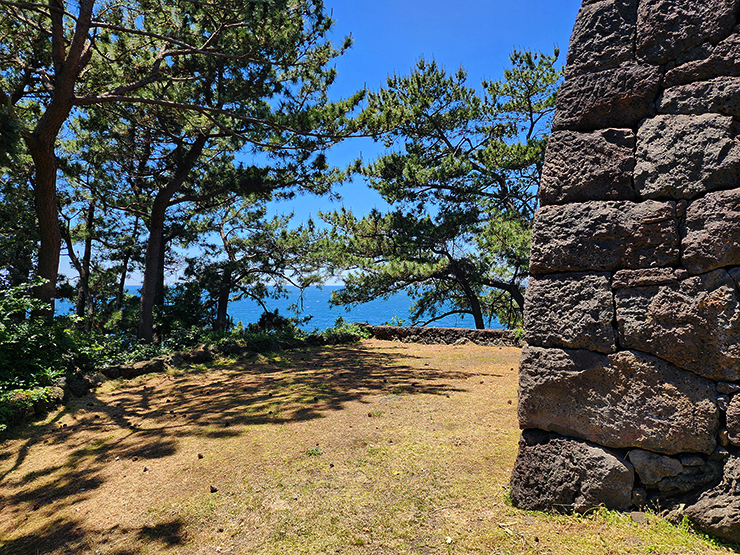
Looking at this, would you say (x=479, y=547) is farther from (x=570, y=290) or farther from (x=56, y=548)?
(x=56, y=548)

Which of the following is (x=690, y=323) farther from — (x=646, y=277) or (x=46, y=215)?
(x=46, y=215)

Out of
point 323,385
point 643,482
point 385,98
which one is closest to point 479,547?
point 643,482

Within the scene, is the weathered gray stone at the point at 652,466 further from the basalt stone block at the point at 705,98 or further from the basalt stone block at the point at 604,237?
the basalt stone block at the point at 705,98

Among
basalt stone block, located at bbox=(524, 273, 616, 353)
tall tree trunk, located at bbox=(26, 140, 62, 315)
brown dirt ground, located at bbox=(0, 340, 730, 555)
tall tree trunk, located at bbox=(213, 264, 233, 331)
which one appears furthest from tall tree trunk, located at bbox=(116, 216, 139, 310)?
basalt stone block, located at bbox=(524, 273, 616, 353)

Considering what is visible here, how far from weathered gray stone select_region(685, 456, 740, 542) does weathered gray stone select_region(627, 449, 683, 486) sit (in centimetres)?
18

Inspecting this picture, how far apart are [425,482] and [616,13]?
3.55m

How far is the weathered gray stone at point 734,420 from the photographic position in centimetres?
214

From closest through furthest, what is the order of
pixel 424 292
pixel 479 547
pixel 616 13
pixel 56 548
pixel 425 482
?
pixel 479 547 < pixel 616 13 < pixel 56 548 < pixel 425 482 < pixel 424 292

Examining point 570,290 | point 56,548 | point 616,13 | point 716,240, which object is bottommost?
point 56,548

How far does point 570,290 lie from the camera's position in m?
2.56

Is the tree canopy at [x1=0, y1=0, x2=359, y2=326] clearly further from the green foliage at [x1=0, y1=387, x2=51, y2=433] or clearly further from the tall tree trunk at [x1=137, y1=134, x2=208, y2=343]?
the green foliage at [x1=0, y1=387, x2=51, y2=433]

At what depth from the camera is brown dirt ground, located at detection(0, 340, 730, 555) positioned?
2.48 metres

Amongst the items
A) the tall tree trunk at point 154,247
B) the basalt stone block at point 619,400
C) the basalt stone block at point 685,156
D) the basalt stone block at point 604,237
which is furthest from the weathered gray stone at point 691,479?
the tall tree trunk at point 154,247

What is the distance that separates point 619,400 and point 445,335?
933 cm
